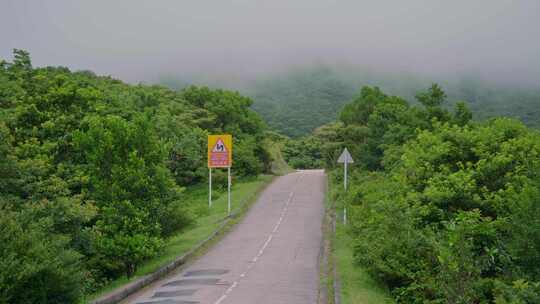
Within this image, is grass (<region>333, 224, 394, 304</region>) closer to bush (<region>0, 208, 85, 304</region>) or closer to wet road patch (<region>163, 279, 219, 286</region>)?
wet road patch (<region>163, 279, 219, 286</region>)

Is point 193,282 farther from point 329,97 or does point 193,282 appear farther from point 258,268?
point 329,97

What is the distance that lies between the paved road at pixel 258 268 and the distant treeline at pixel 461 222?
2.07m

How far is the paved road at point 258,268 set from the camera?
1324cm

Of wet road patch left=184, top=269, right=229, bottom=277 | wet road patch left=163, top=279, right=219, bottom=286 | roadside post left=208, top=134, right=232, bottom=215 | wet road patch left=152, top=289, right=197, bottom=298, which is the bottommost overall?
wet road patch left=184, top=269, right=229, bottom=277

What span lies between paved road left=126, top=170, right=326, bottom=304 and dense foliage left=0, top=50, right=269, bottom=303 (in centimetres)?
193

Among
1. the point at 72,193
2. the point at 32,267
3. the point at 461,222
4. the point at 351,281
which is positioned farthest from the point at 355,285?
the point at 72,193

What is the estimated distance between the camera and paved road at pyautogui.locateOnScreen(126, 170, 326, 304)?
13242 millimetres

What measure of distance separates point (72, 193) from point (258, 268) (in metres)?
6.68

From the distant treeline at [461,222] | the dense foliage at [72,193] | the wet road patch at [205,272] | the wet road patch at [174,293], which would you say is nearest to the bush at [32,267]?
the dense foliage at [72,193]

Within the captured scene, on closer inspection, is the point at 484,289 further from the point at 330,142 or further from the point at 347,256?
the point at 330,142

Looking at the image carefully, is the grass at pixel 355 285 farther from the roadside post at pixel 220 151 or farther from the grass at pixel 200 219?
the roadside post at pixel 220 151


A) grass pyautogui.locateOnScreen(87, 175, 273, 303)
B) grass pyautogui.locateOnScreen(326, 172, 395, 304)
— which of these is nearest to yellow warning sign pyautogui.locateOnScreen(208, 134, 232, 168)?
grass pyautogui.locateOnScreen(87, 175, 273, 303)

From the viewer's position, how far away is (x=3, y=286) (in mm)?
9039

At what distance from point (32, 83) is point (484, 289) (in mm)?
17410
